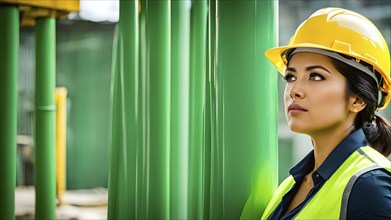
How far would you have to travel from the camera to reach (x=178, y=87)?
2.09m

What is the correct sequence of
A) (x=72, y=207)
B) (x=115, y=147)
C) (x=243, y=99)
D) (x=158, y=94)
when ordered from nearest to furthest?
(x=243, y=99) < (x=158, y=94) < (x=115, y=147) < (x=72, y=207)

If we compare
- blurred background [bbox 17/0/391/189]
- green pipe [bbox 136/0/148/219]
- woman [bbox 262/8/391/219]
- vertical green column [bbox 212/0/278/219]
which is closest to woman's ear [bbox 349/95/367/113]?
woman [bbox 262/8/391/219]

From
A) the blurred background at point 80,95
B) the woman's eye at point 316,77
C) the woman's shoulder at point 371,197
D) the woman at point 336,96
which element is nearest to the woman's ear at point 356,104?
the woman at point 336,96

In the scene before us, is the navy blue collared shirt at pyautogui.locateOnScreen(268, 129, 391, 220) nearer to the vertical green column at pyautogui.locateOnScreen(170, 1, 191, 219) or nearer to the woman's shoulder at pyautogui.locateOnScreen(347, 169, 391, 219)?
the woman's shoulder at pyautogui.locateOnScreen(347, 169, 391, 219)

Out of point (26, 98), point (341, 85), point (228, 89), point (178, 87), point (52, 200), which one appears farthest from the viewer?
point (26, 98)

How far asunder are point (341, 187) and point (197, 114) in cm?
82

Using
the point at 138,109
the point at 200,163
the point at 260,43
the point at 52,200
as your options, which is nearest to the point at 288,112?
the point at 260,43

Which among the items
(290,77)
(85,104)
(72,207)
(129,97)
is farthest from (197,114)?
(85,104)

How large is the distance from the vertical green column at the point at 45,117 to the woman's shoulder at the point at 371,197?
1799mm

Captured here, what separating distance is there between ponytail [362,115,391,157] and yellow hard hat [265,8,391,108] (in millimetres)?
83

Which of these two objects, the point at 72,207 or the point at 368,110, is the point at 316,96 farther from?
the point at 72,207

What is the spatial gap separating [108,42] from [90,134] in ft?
4.10

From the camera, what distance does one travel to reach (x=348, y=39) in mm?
1659

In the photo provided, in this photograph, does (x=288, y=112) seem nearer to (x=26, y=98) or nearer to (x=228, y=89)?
(x=228, y=89)
